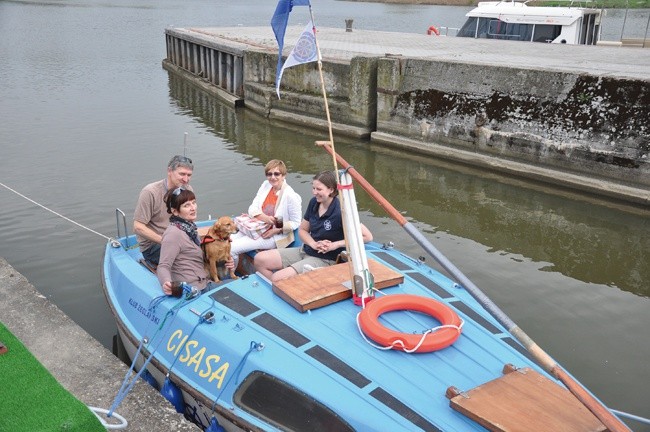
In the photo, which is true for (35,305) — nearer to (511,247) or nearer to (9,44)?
(511,247)

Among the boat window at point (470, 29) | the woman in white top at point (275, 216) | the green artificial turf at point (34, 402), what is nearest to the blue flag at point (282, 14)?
the woman in white top at point (275, 216)

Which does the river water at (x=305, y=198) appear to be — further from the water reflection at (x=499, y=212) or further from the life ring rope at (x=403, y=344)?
the life ring rope at (x=403, y=344)

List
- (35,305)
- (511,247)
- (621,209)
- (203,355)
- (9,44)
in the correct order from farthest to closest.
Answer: (9,44) < (621,209) < (511,247) < (35,305) < (203,355)

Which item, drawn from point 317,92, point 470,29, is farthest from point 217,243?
point 470,29

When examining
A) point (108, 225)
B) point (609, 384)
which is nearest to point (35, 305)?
point (108, 225)

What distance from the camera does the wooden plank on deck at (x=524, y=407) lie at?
419 centimetres

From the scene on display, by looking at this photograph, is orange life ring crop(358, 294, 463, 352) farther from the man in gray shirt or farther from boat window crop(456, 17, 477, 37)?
boat window crop(456, 17, 477, 37)

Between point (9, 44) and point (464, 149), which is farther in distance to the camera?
point (9, 44)

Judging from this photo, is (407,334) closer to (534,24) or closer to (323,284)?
(323,284)

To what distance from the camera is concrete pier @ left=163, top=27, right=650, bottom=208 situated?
1248cm

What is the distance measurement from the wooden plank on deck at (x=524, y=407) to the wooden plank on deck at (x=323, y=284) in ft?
4.83

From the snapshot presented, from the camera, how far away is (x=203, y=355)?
5.43 meters

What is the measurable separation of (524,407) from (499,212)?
8258mm

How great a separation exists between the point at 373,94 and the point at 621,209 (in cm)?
707
